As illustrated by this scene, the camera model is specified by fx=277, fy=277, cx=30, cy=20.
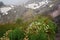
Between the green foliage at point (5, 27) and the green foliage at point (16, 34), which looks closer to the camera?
the green foliage at point (16, 34)

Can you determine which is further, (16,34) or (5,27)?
(5,27)

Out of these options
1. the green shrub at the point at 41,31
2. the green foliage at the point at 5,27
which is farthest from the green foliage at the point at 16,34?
the green foliage at the point at 5,27

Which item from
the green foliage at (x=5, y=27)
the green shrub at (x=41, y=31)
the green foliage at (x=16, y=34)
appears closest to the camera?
the green shrub at (x=41, y=31)

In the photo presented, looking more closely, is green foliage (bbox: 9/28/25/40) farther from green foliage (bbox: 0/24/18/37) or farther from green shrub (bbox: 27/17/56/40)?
green foliage (bbox: 0/24/18/37)

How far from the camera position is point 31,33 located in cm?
722

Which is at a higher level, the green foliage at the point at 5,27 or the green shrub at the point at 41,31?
the green foliage at the point at 5,27

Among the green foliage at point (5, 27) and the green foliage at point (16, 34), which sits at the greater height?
the green foliage at point (5, 27)

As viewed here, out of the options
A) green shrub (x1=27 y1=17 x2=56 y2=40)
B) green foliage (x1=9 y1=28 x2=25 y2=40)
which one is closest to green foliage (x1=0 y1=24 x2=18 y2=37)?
green shrub (x1=27 y1=17 x2=56 y2=40)

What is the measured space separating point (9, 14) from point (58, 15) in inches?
80.4

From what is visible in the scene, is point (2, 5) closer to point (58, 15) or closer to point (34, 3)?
point (34, 3)

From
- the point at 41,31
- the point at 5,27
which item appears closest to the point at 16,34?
the point at 41,31

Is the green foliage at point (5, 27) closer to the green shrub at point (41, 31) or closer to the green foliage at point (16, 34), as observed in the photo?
the green shrub at point (41, 31)

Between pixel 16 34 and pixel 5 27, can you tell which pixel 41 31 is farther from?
pixel 5 27

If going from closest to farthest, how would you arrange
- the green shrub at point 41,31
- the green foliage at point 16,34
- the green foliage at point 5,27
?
the green shrub at point 41,31 → the green foliage at point 16,34 → the green foliage at point 5,27
